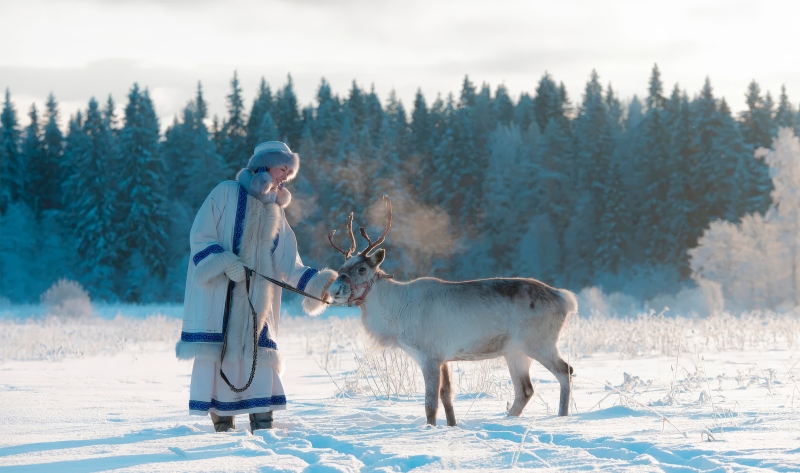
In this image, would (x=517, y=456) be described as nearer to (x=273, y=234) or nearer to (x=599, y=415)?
(x=599, y=415)

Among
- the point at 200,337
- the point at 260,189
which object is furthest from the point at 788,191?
the point at 200,337

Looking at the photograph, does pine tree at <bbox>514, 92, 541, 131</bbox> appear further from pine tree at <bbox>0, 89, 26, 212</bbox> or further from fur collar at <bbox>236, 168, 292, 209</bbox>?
fur collar at <bbox>236, 168, 292, 209</bbox>

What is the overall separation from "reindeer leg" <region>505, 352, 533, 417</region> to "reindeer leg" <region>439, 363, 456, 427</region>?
2.10ft

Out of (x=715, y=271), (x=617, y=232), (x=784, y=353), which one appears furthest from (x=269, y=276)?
(x=617, y=232)

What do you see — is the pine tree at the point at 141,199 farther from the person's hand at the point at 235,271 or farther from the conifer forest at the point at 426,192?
the person's hand at the point at 235,271

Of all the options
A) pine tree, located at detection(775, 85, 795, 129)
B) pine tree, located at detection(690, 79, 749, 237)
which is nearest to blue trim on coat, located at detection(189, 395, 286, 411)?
pine tree, located at detection(690, 79, 749, 237)

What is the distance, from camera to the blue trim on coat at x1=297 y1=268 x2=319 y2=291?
6.45 metres

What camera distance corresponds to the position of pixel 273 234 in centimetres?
636

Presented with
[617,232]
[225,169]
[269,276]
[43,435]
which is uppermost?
[225,169]

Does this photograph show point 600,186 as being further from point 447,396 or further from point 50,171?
point 447,396

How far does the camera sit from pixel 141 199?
49.9 metres

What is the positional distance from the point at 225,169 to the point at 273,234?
48758mm

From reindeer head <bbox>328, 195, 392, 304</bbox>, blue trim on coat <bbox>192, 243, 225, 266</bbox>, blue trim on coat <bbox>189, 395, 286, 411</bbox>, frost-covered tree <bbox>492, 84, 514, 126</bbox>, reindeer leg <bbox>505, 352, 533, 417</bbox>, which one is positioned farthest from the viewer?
frost-covered tree <bbox>492, 84, 514, 126</bbox>

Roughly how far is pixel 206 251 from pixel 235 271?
262mm
